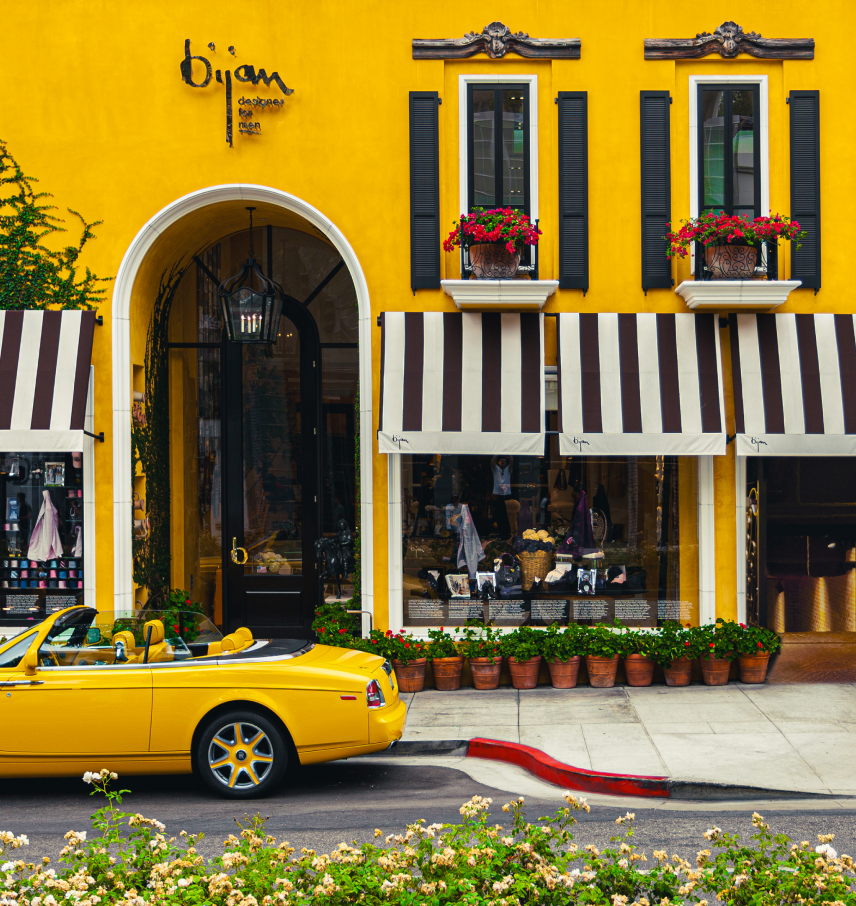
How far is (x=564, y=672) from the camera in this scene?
10.6 metres

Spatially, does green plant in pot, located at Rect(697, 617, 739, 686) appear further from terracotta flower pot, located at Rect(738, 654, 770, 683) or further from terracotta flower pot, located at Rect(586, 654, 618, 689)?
terracotta flower pot, located at Rect(586, 654, 618, 689)

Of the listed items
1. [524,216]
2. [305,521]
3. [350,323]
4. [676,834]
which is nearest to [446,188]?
[524,216]

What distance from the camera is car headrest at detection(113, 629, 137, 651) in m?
7.51

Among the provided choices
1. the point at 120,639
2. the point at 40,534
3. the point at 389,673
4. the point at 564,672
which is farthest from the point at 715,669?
the point at 40,534

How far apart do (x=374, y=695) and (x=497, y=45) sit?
7.76 meters

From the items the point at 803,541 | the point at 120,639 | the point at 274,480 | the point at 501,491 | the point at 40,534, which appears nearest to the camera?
the point at 120,639

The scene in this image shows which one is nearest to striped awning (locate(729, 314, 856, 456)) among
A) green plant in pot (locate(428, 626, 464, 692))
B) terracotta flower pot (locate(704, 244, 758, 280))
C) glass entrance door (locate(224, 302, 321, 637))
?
terracotta flower pot (locate(704, 244, 758, 280))

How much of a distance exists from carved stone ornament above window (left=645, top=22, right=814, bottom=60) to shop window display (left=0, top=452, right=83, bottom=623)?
8553 millimetres

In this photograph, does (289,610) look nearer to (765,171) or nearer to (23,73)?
(23,73)

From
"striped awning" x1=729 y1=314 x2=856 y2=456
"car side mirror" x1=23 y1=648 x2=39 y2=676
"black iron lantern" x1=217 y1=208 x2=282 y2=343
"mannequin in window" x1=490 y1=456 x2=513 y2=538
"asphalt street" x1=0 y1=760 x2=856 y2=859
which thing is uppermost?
"black iron lantern" x1=217 y1=208 x2=282 y2=343

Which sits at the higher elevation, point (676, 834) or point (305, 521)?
point (305, 521)

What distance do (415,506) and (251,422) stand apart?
3.18 m

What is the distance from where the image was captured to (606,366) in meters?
10.7

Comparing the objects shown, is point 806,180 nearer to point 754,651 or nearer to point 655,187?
point 655,187
